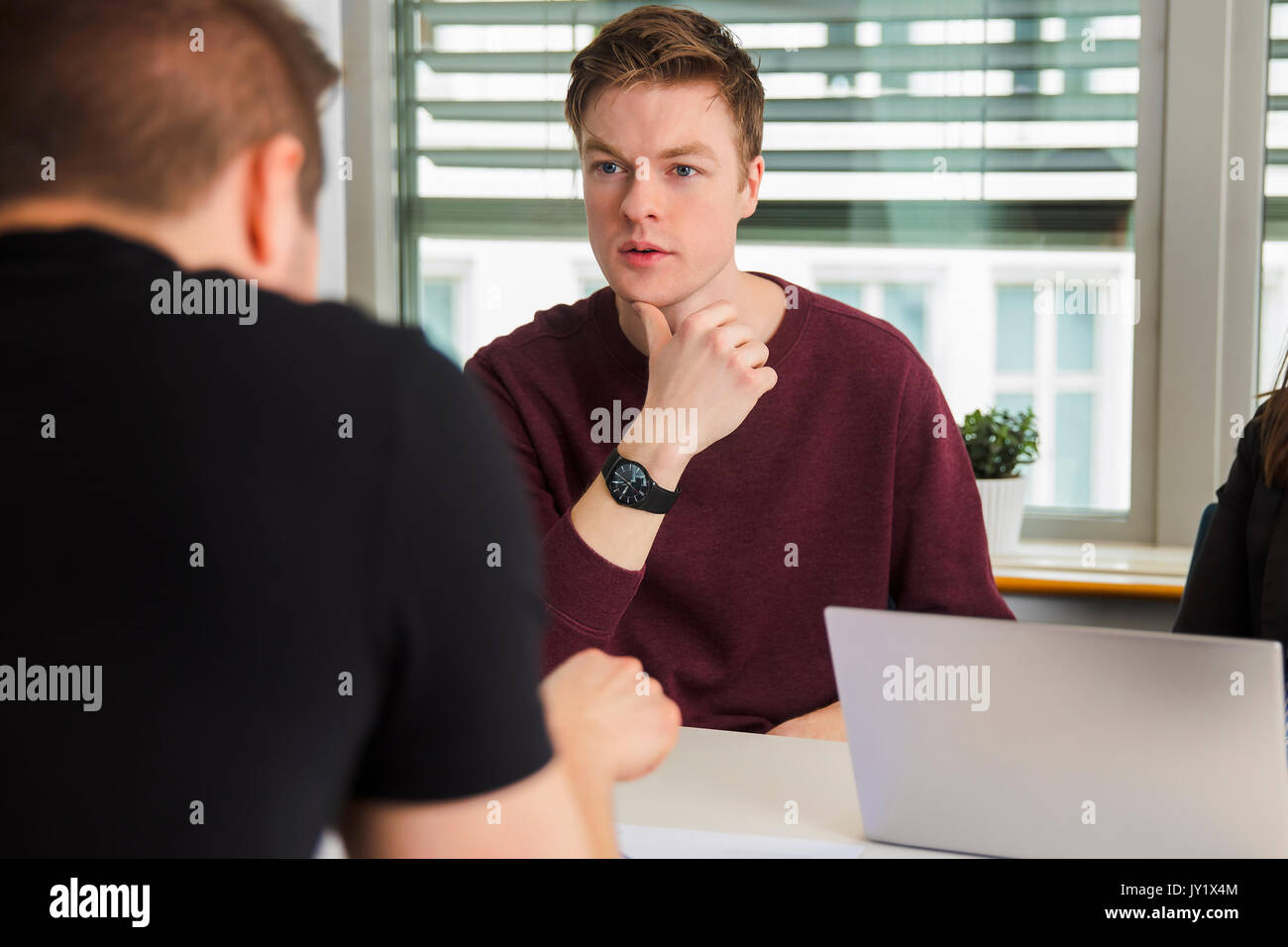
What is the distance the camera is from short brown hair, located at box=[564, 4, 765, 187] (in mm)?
1524

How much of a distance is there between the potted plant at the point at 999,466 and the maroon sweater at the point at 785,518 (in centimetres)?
85

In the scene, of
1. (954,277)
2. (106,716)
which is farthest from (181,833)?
(954,277)

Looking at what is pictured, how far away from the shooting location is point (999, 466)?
2.42 meters

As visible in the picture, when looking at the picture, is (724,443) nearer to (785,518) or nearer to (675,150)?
(785,518)

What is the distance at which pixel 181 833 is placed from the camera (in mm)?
470

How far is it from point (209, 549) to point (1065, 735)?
65 centimetres

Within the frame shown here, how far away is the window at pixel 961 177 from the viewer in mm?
2547

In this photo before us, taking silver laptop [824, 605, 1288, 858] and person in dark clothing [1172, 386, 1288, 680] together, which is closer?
silver laptop [824, 605, 1288, 858]

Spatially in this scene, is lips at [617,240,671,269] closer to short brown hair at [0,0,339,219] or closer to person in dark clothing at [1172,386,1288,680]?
person in dark clothing at [1172,386,1288,680]

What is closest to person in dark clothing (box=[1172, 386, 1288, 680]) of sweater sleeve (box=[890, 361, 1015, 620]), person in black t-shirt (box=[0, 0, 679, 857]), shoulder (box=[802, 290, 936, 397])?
sweater sleeve (box=[890, 361, 1015, 620])

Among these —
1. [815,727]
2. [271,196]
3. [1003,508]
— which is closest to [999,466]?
[1003,508]

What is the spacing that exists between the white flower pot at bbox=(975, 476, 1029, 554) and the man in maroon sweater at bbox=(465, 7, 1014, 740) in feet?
2.70

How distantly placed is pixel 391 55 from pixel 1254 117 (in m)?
1.98

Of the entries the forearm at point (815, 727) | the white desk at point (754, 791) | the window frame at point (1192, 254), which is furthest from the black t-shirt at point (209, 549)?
the window frame at point (1192, 254)
